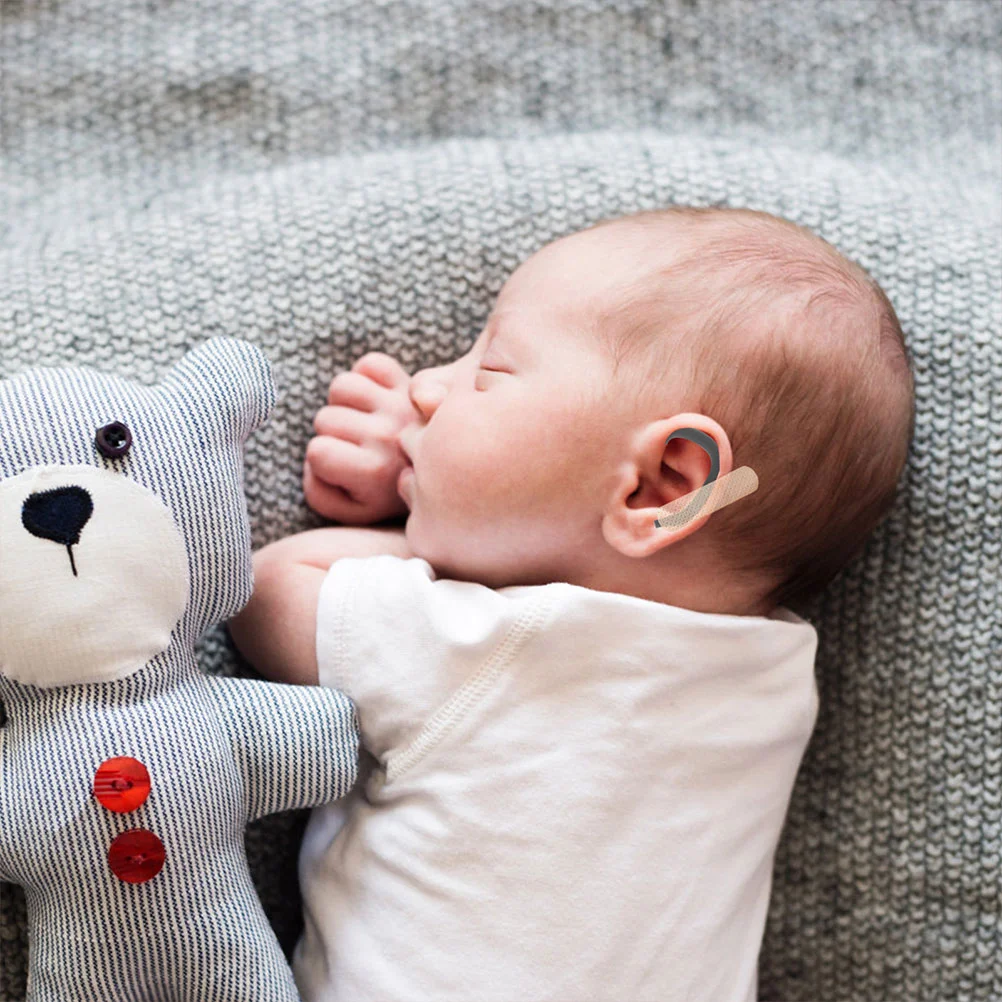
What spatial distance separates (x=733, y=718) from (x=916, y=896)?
1.06ft

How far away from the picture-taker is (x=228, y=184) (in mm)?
1171

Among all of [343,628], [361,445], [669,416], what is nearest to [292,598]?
[343,628]

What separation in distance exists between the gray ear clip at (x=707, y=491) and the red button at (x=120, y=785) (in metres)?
0.41

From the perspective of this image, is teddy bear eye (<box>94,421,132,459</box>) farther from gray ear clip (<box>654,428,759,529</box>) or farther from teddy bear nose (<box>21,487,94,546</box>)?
gray ear clip (<box>654,428,759,529</box>)

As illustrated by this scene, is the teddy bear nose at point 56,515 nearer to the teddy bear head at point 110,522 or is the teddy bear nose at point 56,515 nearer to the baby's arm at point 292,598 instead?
the teddy bear head at point 110,522

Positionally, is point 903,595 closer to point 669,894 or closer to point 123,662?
point 669,894

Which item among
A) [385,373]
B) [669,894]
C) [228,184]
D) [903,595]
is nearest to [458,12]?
[228,184]

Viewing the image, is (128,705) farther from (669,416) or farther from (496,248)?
(496,248)

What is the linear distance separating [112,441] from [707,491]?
16.5 inches

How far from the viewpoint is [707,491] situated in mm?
849

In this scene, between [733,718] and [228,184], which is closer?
[733,718]

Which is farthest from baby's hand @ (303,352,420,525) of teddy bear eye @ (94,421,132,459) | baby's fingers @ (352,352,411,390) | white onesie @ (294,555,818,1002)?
teddy bear eye @ (94,421,132,459)

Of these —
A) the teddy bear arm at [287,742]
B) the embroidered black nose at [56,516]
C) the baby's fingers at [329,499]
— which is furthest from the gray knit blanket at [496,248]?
the embroidered black nose at [56,516]

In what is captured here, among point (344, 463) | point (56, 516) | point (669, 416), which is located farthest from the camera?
point (344, 463)
